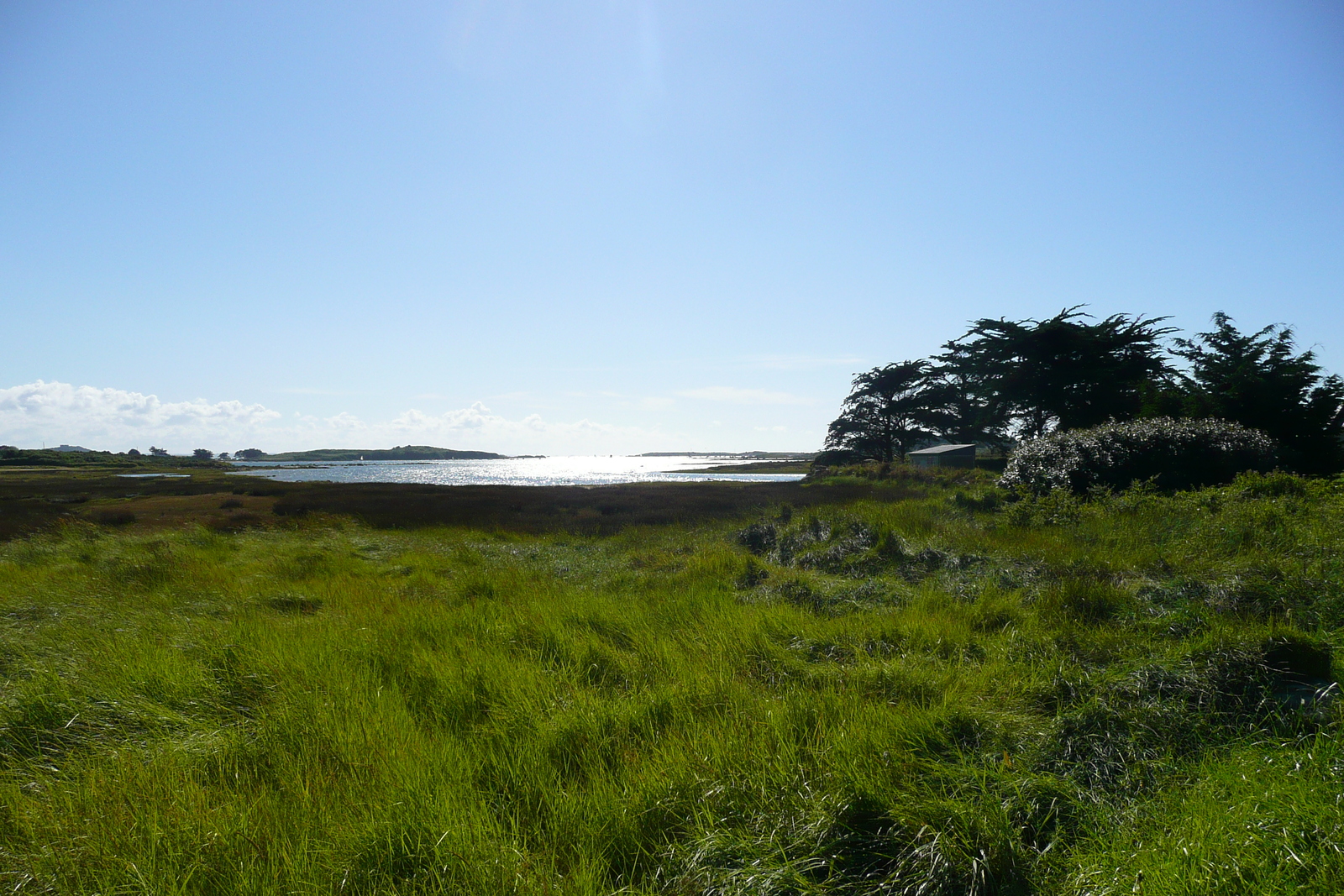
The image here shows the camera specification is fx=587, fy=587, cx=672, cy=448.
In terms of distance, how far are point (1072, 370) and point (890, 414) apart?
62.8 feet

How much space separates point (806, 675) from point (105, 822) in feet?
13.2

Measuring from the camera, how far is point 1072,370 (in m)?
27.1

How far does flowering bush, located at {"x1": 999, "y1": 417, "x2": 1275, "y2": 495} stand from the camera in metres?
13.0

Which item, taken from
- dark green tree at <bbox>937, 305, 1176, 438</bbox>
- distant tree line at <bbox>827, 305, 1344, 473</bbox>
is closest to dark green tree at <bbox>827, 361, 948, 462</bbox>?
distant tree line at <bbox>827, 305, 1344, 473</bbox>

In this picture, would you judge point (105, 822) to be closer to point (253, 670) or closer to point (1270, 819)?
point (253, 670)

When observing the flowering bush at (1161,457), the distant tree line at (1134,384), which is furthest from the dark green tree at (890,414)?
the flowering bush at (1161,457)

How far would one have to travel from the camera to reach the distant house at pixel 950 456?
37.6 metres

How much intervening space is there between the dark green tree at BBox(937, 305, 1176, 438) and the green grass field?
72.4ft

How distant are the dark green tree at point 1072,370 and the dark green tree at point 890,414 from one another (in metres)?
14.9

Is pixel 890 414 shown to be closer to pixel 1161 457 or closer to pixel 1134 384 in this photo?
pixel 1134 384

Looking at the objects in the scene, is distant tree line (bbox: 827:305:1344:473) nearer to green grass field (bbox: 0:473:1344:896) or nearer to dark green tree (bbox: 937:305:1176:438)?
dark green tree (bbox: 937:305:1176:438)

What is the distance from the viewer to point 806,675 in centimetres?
442

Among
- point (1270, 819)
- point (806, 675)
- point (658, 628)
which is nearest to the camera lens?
point (1270, 819)

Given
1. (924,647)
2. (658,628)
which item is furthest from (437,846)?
(924,647)
